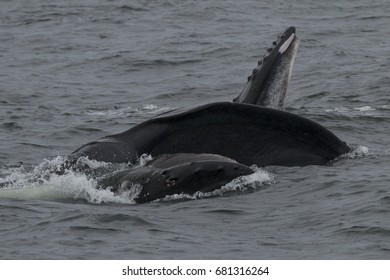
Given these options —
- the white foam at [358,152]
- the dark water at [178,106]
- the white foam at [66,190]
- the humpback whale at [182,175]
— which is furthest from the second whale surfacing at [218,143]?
the white foam at [358,152]

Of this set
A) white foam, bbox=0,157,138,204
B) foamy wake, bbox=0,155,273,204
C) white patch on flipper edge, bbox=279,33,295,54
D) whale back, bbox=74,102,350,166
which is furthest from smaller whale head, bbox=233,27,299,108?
white foam, bbox=0,157,138,204

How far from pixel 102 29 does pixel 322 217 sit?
84.7ft

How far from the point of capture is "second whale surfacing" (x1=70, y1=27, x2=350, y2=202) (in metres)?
16.0

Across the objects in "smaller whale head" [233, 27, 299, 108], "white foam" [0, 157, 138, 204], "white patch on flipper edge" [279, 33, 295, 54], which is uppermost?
"white patch on flipper edge" [279, 33, 295, 54]

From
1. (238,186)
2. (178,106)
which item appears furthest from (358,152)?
(178,106)

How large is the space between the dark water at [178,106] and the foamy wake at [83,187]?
0.11 ft

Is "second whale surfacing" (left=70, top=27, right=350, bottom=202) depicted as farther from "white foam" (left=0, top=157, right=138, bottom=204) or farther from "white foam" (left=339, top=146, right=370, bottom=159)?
"white foam" (left=339, top=146, right=370, bottom=159)

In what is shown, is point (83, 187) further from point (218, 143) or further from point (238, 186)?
point (238, 186)

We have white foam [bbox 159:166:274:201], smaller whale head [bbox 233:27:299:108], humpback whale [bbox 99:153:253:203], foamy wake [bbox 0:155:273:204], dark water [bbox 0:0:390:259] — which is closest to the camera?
dark water [bbox 0:0:390:259]

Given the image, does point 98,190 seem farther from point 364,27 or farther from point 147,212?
point 364,27

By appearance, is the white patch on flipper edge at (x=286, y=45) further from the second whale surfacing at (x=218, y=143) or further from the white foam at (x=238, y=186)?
the white foam at (x=238, y=186)

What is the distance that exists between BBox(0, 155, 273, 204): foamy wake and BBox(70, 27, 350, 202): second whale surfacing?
0.31 feet

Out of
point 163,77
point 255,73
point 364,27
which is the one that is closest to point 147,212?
point 255,73

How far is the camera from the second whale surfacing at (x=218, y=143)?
1603cm
